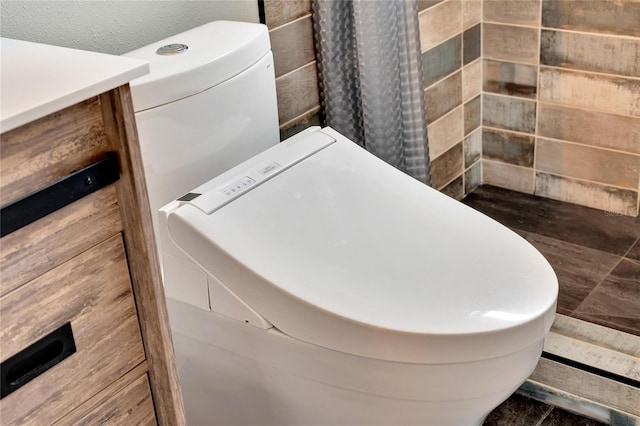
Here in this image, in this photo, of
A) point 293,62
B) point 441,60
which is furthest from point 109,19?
point 441,60

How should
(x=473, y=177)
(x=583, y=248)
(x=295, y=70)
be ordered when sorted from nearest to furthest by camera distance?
(x=295, y=70)
(x=583, y=248)
(x=473, y=177)

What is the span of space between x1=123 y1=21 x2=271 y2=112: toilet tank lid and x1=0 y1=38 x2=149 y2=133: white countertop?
23cm

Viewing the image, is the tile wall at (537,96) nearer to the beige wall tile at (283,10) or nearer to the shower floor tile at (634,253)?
the shower floor tile at (634,253)

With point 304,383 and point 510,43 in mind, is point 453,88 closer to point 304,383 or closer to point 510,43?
point 510,43

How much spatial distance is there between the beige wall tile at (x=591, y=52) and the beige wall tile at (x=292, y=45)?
2.33 feet

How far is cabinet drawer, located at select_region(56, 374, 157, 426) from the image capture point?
43.5 inches

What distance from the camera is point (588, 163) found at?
2.30 metres

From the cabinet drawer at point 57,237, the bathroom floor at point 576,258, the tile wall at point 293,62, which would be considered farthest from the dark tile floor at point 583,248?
the cabinet drawer at point 57,237

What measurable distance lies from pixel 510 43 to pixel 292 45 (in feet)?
2.46

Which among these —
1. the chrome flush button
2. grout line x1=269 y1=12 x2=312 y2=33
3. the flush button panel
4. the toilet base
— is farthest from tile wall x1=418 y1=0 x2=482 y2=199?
the toilet base

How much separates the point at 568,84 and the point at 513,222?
38 cm

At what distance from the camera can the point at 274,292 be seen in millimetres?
1258

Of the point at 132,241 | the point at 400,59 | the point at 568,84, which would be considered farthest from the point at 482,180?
the point at 132,241

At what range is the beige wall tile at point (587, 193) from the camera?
2.28m
